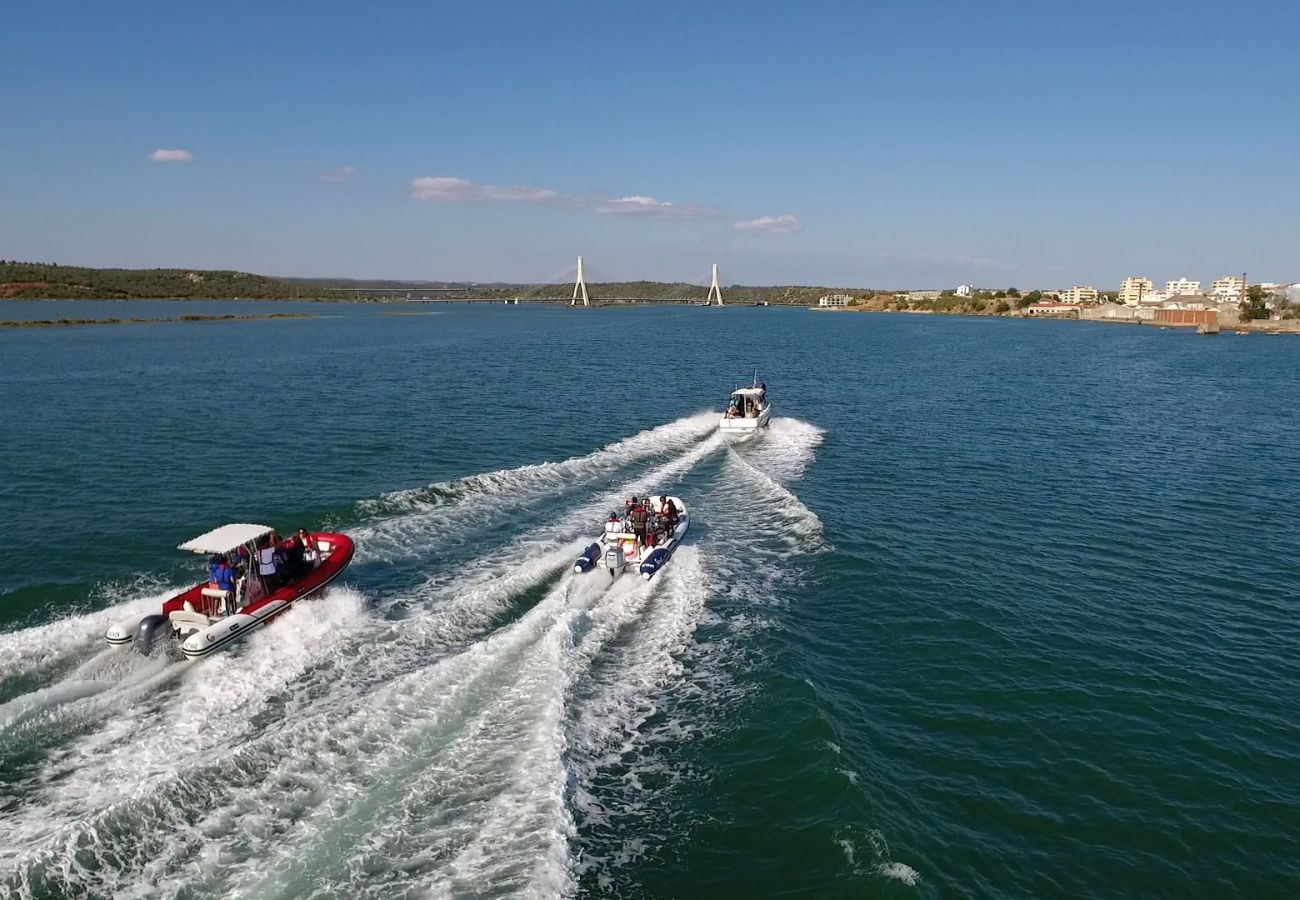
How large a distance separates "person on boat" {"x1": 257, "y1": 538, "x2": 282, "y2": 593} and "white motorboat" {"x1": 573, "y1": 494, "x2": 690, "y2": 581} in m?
8.66

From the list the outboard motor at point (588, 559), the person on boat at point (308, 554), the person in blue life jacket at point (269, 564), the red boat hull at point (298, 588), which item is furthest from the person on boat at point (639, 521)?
the person in blue life jacket at point (269, 564)

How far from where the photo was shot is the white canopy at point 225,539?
2139 centimetres

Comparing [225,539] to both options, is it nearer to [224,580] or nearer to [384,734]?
[224,580]

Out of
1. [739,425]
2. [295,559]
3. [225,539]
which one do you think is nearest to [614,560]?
[295,559]

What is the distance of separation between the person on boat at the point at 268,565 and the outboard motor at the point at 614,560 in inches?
381

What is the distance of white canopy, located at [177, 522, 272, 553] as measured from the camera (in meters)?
21.4

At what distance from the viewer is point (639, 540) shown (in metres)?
27.1

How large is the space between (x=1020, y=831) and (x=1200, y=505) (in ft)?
87.8

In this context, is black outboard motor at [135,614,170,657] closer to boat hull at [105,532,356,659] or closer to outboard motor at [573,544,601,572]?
boat hull at [105,532,356,659]

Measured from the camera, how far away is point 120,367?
75312 mm

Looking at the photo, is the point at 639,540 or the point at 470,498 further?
the point at 470,498

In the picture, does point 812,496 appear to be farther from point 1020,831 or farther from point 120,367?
point 120,367

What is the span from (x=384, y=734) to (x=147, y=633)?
24.8 ft

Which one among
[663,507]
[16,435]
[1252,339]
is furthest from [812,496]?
[1252,339]
